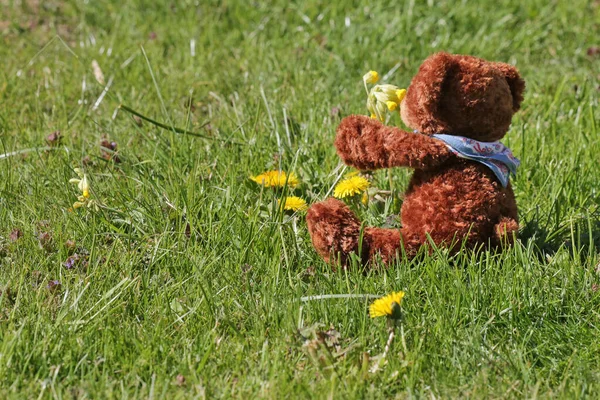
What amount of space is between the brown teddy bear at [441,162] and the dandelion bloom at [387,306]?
0.34m

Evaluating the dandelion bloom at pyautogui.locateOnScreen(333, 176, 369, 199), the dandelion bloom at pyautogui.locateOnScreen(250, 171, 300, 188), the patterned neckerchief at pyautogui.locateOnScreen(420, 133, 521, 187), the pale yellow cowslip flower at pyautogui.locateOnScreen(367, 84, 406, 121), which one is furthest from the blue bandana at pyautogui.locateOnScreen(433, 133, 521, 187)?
Answer: the dandelion bloom at pyautogui.locateOnScreen(250, 171, 300, 188)

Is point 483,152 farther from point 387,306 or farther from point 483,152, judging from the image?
point 387,306

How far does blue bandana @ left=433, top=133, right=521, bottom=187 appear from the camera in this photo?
2.79 metres

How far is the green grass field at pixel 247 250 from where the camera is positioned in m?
2.42

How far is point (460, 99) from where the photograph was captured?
279cm

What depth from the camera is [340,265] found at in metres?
2.83

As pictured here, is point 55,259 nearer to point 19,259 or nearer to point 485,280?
point 19,259

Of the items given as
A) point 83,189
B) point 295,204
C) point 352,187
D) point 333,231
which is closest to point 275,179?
point 295,204

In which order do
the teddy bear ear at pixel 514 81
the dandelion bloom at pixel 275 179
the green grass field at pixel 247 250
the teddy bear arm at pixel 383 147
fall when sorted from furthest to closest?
the dandelion bloom at pixel 275 179
the teddy bear ear at pixel 514 81
the teddy bear arm at pixel 383 147
the green grass field at pixel 247 250

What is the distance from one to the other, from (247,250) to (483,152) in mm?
863

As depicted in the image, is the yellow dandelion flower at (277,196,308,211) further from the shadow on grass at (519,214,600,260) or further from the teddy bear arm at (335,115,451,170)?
the shadow on grass at (519,214,600,260)

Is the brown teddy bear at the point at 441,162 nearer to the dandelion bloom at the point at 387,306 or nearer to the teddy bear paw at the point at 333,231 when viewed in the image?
the teddy bear paw at the point at 333,231

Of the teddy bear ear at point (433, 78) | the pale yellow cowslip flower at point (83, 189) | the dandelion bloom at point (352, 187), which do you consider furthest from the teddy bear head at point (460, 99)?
the pale yellow cowslip flower at point (83, 189)

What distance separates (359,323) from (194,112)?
2024 mm
